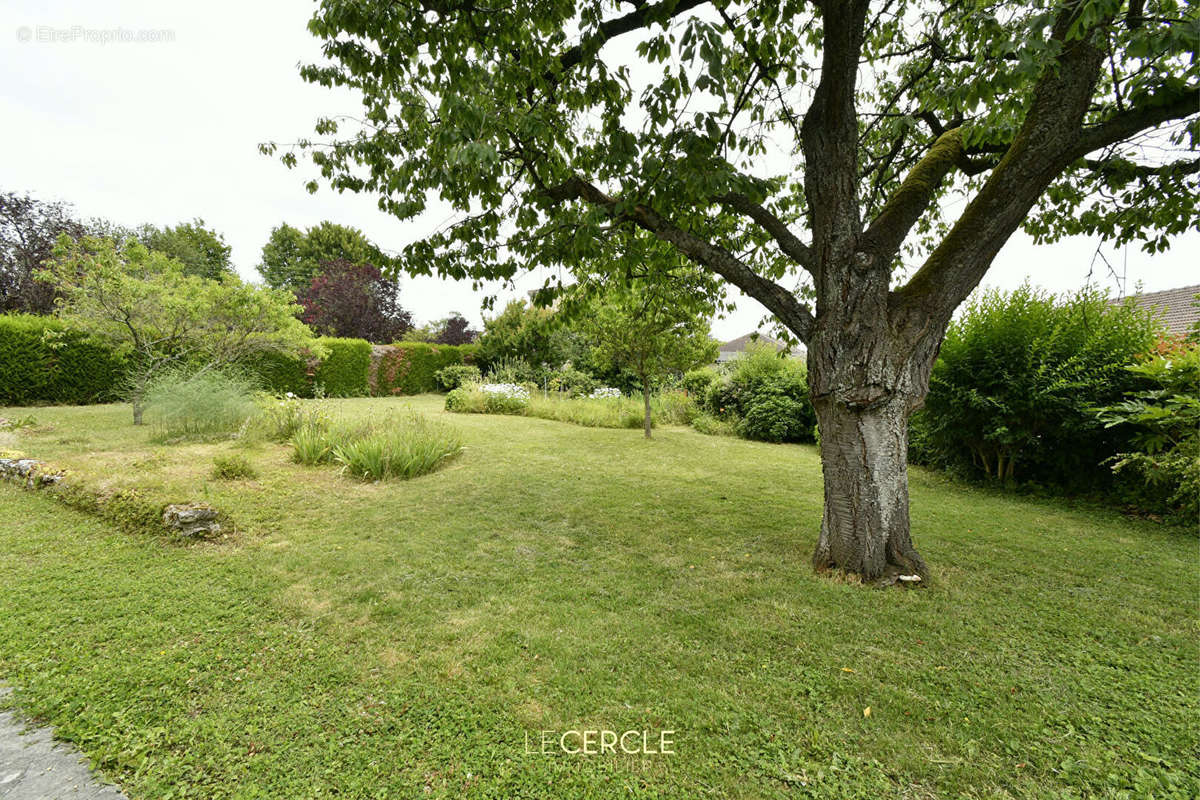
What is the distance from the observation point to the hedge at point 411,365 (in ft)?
59.0

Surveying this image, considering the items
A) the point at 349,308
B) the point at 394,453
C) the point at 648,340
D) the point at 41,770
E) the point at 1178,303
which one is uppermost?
the point at 1178,303

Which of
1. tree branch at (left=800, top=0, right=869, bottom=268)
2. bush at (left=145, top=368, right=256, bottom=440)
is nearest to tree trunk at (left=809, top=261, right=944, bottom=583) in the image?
tree branch at (left=800, top=0, right=869, bottom=268)

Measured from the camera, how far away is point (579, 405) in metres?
13.0

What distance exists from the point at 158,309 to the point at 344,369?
8599 mm

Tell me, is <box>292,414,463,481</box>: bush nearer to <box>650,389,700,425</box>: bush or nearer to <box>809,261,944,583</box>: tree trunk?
<box>809,261,944,583</box>: tree trunk

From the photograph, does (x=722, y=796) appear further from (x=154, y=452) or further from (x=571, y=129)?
(x=154, y=452)

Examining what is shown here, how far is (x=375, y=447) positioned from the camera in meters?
5.97

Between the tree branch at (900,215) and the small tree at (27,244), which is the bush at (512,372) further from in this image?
the small tree at (27,244)

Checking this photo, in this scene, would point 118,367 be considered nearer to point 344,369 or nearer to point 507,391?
point 344,369

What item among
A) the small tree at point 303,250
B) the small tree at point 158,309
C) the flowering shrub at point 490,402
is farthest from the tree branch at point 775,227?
the small tree at point 303,250

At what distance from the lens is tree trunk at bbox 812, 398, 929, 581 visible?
3193 mm

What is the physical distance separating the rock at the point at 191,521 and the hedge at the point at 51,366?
955cm

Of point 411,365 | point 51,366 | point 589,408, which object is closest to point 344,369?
point 411,365

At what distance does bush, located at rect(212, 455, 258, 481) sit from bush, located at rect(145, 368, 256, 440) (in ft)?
9.64
